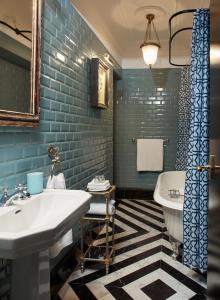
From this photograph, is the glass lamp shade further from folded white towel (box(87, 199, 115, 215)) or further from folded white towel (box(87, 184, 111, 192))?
folded white towel (box(87, 199, 115, 215))

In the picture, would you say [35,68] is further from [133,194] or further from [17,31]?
[133,194]

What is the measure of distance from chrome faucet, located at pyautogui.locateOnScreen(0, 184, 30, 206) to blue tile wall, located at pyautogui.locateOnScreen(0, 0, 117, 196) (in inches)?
3.0

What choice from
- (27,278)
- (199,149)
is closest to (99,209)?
(199,149)

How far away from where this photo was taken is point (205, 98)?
6.37 ft

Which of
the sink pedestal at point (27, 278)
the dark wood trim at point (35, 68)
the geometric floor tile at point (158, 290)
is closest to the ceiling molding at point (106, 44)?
the dark wood trim at point (35, 68)

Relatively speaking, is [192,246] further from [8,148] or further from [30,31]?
[30,31]

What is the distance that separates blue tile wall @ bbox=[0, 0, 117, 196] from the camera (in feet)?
4.92

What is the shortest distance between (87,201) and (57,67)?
1116mm

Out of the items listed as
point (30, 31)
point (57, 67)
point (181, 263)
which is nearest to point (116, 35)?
point (57, 67)

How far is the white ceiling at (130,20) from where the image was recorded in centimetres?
257

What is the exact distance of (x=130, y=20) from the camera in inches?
118

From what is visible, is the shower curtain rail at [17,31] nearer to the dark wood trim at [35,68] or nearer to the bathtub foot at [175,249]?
the dark wood trim at [35,68]

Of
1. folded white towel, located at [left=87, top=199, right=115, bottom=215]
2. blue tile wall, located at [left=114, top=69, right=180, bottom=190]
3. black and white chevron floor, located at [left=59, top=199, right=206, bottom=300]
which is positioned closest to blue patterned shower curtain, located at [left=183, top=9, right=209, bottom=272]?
black and white chevron floor, located at [left=59, top=199, right=206, bottom=300]

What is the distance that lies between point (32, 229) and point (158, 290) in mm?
1437
